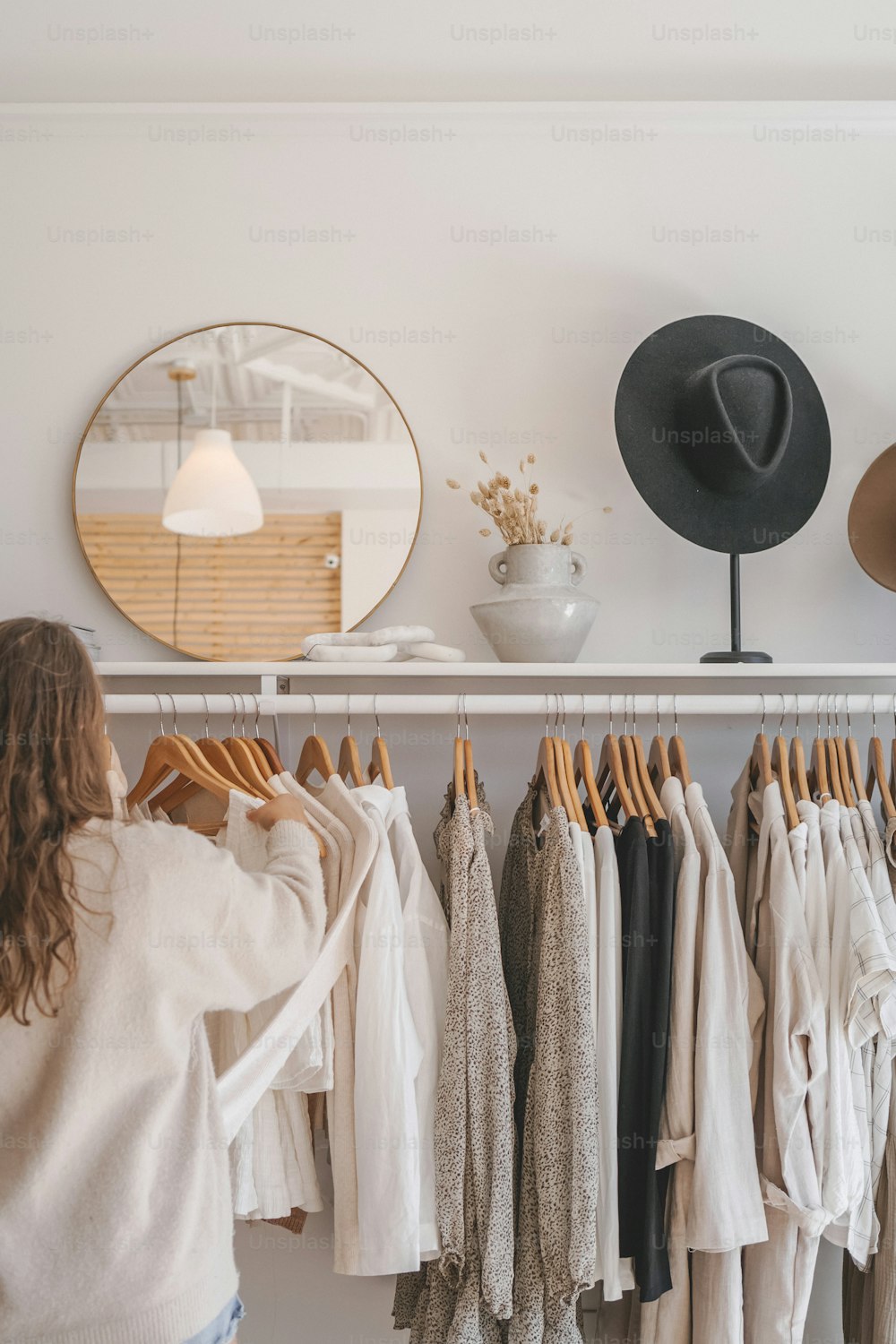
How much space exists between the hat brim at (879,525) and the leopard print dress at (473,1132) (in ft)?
3.12

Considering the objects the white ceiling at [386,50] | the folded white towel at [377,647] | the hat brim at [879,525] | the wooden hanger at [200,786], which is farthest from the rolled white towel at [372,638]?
→ the white ceiling at [386,50]

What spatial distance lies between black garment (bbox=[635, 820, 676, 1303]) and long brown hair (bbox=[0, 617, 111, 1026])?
0.87 metres

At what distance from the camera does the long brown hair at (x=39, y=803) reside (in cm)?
116

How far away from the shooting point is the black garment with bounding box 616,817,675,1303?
5.15 feet

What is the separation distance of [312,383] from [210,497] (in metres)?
0.31

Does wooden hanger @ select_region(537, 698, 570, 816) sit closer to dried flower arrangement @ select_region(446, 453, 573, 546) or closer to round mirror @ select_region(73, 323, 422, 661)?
dried flower arrangement @ select_region(446, 453, 573, 546)

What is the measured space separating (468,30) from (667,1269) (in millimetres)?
2371

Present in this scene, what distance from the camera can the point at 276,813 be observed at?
58.3 inches

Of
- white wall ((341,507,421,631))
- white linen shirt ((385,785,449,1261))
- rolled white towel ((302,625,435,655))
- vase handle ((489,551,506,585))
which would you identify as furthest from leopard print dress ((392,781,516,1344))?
white wall ((341,507,421,631))

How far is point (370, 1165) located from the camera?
149cm

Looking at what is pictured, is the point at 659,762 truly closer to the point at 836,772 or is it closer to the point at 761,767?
the point at 761,767

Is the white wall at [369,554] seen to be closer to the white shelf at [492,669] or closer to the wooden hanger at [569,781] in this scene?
the white shelf at [492,669]

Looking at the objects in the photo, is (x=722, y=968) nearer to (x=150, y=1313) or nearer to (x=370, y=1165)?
(x=370, y=1165)

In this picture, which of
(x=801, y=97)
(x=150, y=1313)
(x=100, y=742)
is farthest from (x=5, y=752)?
(x=801, y=97)
